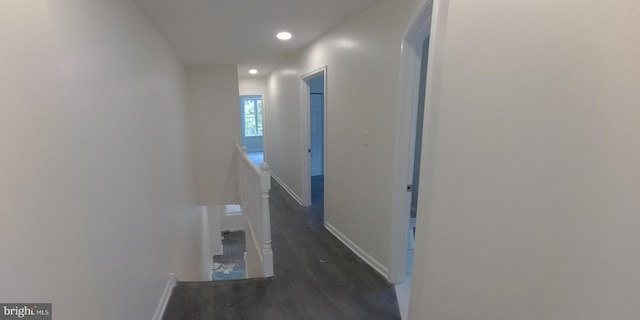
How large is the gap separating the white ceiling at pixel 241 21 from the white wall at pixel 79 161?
1.11ft

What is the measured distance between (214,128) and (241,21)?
2598mm

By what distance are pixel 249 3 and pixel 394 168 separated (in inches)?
66.9

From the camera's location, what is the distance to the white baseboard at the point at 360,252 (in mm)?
2395

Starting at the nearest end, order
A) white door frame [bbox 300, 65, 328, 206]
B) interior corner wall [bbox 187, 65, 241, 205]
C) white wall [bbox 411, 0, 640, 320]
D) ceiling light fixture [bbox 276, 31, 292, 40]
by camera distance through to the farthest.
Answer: white wall [bbox 411, 0, 640, 320]
ceiling light fixture [bbox 276, 31, 292, 40]
white door frame [bbox 300, 65, 328, 206]
interior corner wall [bbox 187, 65, 241, 205]

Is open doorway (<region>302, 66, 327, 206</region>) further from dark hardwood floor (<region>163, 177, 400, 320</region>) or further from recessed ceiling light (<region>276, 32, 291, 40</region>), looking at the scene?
dark hardwood floor (<region>163, 177, 400, 320</region>)

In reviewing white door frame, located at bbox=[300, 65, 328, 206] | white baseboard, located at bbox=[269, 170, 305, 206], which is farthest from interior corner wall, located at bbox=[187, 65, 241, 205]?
white door frame, located at bbox=[300, 65, 328, 206]

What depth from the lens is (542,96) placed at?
0.63 meters

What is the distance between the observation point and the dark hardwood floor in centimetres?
201

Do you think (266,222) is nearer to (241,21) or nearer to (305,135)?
(241,21)

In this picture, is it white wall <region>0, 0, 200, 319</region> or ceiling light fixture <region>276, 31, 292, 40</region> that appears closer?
white wall <region>0, 0, 200, 319</region>

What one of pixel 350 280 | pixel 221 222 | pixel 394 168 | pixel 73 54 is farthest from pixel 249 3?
pixel 221 222

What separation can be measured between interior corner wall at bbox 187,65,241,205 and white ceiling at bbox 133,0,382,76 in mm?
814

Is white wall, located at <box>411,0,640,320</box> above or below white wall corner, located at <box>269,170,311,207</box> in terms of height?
above

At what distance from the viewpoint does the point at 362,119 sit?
A: 8.48ft
